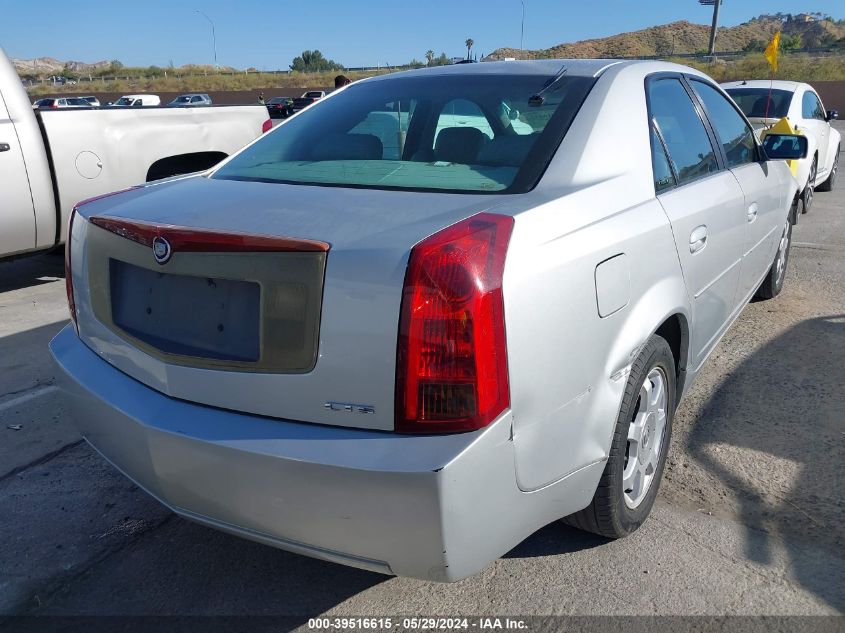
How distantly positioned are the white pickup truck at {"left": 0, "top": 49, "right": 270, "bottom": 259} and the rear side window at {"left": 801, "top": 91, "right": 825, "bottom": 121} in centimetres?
745

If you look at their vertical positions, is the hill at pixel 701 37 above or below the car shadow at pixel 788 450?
above

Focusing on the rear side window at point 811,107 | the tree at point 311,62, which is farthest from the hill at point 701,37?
the rear side window at point 811,107

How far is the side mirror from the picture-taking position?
418 centimetres

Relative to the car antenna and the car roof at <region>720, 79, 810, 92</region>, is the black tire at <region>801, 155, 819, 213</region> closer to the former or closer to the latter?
the car roof at <region>720, 79, 810, 92</region>

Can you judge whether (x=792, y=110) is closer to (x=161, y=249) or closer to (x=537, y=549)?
(x=537, y=549)

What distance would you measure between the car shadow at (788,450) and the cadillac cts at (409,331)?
19.6 inches

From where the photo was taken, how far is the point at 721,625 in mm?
2193

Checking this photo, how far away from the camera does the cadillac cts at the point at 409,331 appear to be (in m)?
1.75

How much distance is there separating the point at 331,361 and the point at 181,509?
2.44ft

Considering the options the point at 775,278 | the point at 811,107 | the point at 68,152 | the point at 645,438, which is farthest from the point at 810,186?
the point at 68,152

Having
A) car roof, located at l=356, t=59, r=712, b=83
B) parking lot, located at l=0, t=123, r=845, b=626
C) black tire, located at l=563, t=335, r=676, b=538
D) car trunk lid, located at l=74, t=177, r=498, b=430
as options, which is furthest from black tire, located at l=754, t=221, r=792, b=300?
car trunk lid, located at l=74, t=177, r=498, b=430

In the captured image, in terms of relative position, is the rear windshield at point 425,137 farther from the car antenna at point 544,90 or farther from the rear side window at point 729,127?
the rear side window at point 729,127

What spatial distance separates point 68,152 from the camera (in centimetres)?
562

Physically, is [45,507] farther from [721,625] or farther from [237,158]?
[721,625]
